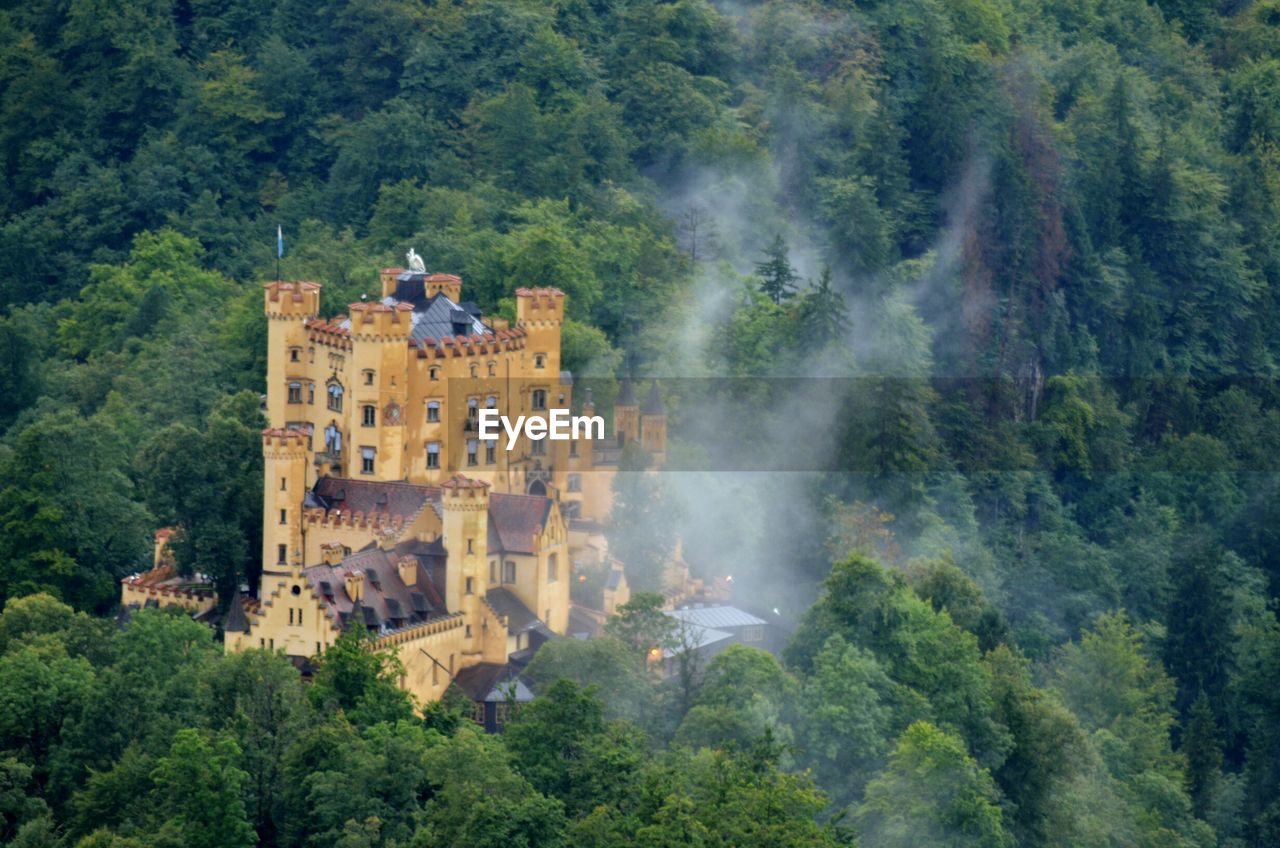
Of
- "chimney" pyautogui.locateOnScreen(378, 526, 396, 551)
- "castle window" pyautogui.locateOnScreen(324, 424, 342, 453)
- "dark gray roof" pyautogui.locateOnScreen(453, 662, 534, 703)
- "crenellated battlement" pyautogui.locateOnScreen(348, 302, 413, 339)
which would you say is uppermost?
"crenellated battlement" pyautogui.locateOnScreen(348, 302, 413, 339)

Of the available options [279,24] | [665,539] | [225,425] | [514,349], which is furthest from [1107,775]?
[279,24]

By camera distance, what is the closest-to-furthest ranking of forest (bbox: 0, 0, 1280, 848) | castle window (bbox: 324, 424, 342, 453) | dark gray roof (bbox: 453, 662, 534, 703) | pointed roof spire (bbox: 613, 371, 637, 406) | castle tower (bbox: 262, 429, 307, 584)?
forest (bbox: 0, 0, 1280, 848), dark gray roof (bbox: 453, 662, 534, 703), castle tower (bbox: 262, 429, 307, 584), castle window (bbox: 324, 424, 342, 453), pointed roof spire (bbox: 613, 371, 637, 406)

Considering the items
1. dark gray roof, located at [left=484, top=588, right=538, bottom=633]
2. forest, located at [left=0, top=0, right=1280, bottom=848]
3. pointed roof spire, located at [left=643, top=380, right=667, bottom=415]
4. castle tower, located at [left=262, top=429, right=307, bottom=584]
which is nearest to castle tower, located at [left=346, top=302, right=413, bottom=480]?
castle tower, located at [left=262, top=429, right=307, bottom=584]

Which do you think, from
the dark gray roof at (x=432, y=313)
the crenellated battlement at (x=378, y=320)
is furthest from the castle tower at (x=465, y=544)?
the dark gray roof at (x=432, y=313)

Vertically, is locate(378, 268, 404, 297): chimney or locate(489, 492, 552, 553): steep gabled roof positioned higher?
locate(378, 268, 404, 297): chimney

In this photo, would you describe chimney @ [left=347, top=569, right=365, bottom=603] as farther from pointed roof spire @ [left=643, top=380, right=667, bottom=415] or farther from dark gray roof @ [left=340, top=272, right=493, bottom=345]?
pointed roof spire @ [left=643, top=380, right=667, bottom=415]

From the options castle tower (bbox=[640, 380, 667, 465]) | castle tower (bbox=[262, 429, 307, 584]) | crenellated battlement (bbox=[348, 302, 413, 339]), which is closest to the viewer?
castle tower (bbox=[262, 429, 307, 584])

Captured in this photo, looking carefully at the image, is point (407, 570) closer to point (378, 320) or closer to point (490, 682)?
point (490, 682)

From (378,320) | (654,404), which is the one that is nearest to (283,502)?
(378,320)
